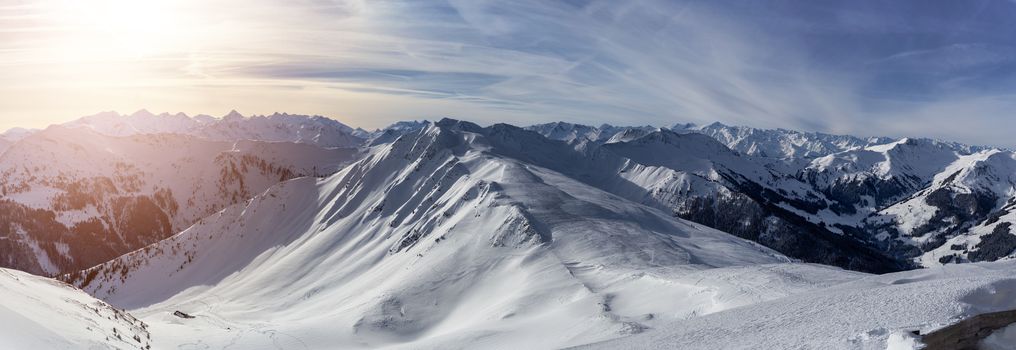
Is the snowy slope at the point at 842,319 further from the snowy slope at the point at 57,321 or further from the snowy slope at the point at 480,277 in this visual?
the snowy slope at the point at 57,321

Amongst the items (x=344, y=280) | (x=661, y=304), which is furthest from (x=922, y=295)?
(x=344, y=280)

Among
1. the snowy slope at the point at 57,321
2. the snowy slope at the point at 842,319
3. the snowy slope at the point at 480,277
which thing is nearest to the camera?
the snowy slope at the point at 842,319

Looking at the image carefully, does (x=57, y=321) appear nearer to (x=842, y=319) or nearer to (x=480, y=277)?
(x=842, y=319)

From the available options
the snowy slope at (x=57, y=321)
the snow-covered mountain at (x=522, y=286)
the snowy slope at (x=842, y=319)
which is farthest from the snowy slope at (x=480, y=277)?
the snowy slope at (x=842, y=319)

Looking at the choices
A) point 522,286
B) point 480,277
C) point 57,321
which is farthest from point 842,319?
point 480,277

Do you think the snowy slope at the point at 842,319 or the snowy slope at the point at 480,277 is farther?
the snowy slope at the point at 480,277

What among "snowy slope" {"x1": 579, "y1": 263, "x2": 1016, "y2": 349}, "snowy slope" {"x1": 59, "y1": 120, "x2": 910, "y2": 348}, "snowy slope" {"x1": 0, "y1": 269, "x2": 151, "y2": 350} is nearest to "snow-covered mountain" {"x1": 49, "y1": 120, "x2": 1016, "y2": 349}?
"snowy slope" {"x1": 579, "y1": 263, "x2": 1016, "y2": 349}
